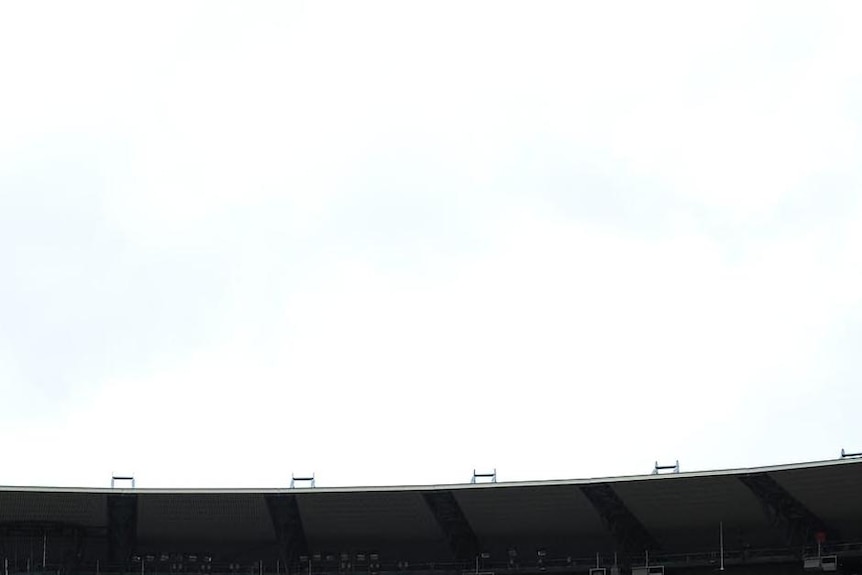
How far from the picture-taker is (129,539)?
68062mm

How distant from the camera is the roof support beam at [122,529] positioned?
65812 millimetres

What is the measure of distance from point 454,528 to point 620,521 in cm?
898

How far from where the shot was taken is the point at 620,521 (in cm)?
6500

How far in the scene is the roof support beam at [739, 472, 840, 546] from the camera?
60.5m

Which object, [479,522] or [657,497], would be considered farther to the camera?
[479,522]

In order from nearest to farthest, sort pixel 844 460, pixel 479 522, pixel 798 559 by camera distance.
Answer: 1. pixel 844 460
2. pixel 798 559
3. pixel 479 522

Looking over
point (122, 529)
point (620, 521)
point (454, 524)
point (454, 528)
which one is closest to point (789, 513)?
point (620, 521)

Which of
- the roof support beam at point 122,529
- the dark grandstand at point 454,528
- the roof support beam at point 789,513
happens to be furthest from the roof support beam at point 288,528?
the roof support beam at point 789,513

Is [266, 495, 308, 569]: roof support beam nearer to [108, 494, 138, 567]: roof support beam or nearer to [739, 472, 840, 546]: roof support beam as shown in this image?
[108, 494, 138, 567]: roof support beam

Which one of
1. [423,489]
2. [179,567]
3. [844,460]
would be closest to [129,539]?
[179,567]

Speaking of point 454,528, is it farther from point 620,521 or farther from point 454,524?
point 620,521

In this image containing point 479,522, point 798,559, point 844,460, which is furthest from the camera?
point 479,522

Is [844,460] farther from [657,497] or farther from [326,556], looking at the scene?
[326,556]

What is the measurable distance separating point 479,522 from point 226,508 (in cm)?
1349
